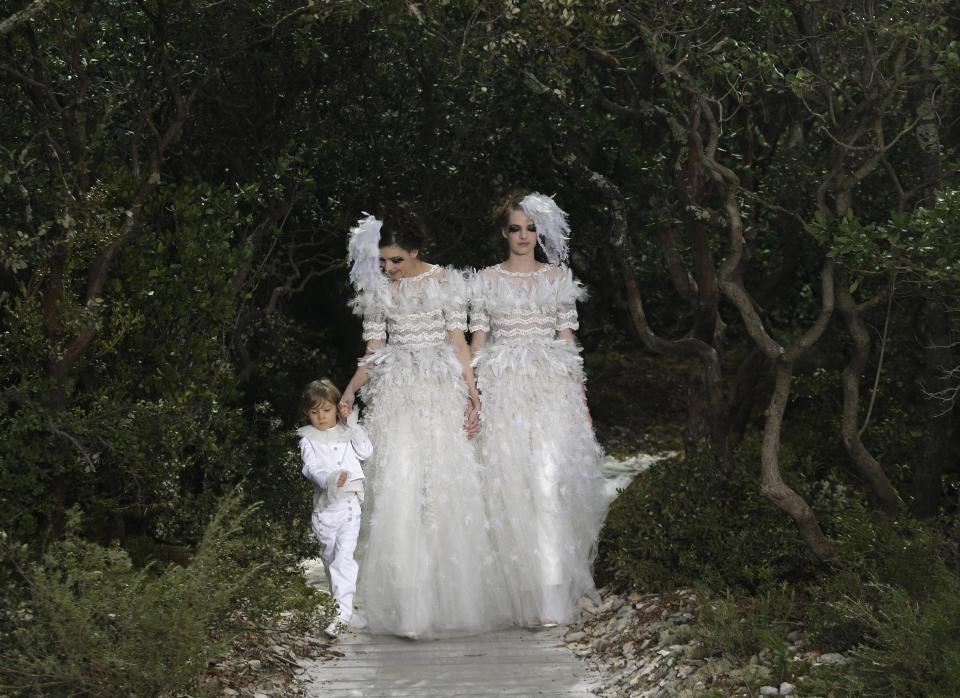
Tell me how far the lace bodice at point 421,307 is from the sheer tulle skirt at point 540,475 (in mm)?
395

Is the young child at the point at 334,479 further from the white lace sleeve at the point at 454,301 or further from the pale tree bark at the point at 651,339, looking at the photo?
the pale tree bark at the point at 651,339

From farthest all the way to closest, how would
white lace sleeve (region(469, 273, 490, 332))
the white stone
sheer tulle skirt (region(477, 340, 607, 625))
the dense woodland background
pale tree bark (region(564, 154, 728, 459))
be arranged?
pale tree bark (region(564, 154, 728, 459)) → white lace sleeve (region(469, 273, 490, 332)) → sheer tulle skirt (region(477, 340, 607, 625)) → the dense woodland background → the white stone

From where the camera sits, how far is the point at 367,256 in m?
7.94

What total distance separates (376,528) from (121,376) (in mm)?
1961

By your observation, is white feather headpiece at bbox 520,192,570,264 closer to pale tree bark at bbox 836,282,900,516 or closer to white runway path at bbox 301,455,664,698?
pale tree bark at bbox 836,282,900,516

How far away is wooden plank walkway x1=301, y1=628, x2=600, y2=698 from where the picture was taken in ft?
21.4

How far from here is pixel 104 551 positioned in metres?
6.04

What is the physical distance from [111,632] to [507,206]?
3640 mm

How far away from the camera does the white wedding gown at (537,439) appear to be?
7.88 meters

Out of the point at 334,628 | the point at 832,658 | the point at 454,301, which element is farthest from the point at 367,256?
the point at 832,658

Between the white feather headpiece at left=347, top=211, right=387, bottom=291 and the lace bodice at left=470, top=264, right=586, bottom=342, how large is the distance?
0.60 m

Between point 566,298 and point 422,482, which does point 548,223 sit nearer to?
point 566,298

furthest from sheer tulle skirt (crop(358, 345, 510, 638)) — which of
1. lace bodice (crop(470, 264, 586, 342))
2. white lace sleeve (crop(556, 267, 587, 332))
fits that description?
white lace sleeve (crop(556, 267, 587, 332))

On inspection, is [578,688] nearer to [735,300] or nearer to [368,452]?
[368,452]
